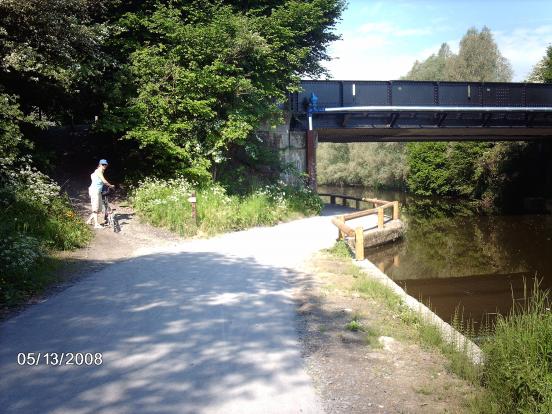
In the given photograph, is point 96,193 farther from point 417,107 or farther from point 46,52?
point 417,107

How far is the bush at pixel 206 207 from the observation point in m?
12.7

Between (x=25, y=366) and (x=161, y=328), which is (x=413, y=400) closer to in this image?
(x=161, y=328)

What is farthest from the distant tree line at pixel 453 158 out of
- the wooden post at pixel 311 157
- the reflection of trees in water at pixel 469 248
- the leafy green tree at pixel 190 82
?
the leafy green tree at pixel 190 82

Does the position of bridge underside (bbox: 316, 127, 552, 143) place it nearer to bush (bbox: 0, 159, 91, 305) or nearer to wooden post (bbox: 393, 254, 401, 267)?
wooden post (bbox: 393, 254, 401, 267)

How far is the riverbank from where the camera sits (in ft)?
12.5

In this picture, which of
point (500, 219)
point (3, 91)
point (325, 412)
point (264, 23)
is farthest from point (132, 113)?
point (500, 219)

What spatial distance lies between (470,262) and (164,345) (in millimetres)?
12355

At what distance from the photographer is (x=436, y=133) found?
2684cm

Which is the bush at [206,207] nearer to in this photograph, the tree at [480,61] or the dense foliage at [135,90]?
the dense foliage at [135,90]

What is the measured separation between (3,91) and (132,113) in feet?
12.5

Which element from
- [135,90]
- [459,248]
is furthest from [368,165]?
[135,90]

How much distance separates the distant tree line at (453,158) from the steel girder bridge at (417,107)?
9998mm

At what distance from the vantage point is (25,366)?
4.24 meters

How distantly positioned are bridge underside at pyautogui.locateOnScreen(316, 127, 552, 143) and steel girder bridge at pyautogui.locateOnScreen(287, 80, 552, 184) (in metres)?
0.12
